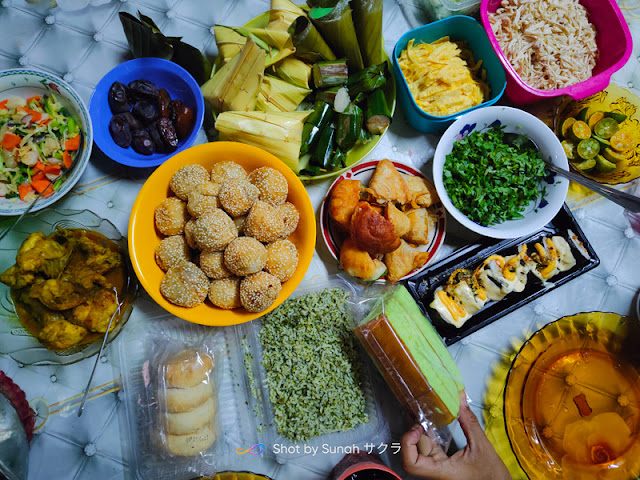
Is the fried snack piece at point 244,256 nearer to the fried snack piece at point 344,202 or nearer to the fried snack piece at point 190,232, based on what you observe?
the fried snack piece at point 190,232

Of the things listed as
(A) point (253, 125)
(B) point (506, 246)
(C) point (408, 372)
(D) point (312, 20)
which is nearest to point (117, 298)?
(A) point (253, 125)

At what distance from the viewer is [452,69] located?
5.61ft

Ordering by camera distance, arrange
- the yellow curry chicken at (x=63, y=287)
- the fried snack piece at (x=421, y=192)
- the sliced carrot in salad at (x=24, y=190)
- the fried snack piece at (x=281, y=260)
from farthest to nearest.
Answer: the fried snack piece at (x=421, y=192) → the sliced carrot in salad at (x=24, y=190) → the fried snack piece at (x=281, y=260) → the yellow curry chicken at (x=63, y=287)

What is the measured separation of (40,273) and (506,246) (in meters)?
1.63

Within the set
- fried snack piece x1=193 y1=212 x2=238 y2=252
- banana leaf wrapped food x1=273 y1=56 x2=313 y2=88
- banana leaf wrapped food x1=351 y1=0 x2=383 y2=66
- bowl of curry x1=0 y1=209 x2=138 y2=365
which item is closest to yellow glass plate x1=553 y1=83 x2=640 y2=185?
banana leaf wrapped food x1=351 y1=0 x2=383 y2=66

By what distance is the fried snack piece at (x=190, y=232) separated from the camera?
58.1 inches

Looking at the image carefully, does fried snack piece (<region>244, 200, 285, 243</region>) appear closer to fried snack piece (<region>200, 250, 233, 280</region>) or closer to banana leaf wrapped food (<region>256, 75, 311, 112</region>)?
fried snack piece (<region>200, 250, 233, 280</region>)

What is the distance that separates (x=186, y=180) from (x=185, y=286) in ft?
1.13

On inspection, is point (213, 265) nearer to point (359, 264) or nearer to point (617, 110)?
point (359, 264)

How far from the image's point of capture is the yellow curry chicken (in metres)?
1.38

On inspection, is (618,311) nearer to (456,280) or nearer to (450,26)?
(456,280)

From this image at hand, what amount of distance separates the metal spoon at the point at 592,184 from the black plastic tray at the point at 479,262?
20 centimetres

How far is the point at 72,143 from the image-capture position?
162 centimetres

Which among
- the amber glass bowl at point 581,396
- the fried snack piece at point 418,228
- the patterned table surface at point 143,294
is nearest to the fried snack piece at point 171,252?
the patterned table surface at point 143,294
